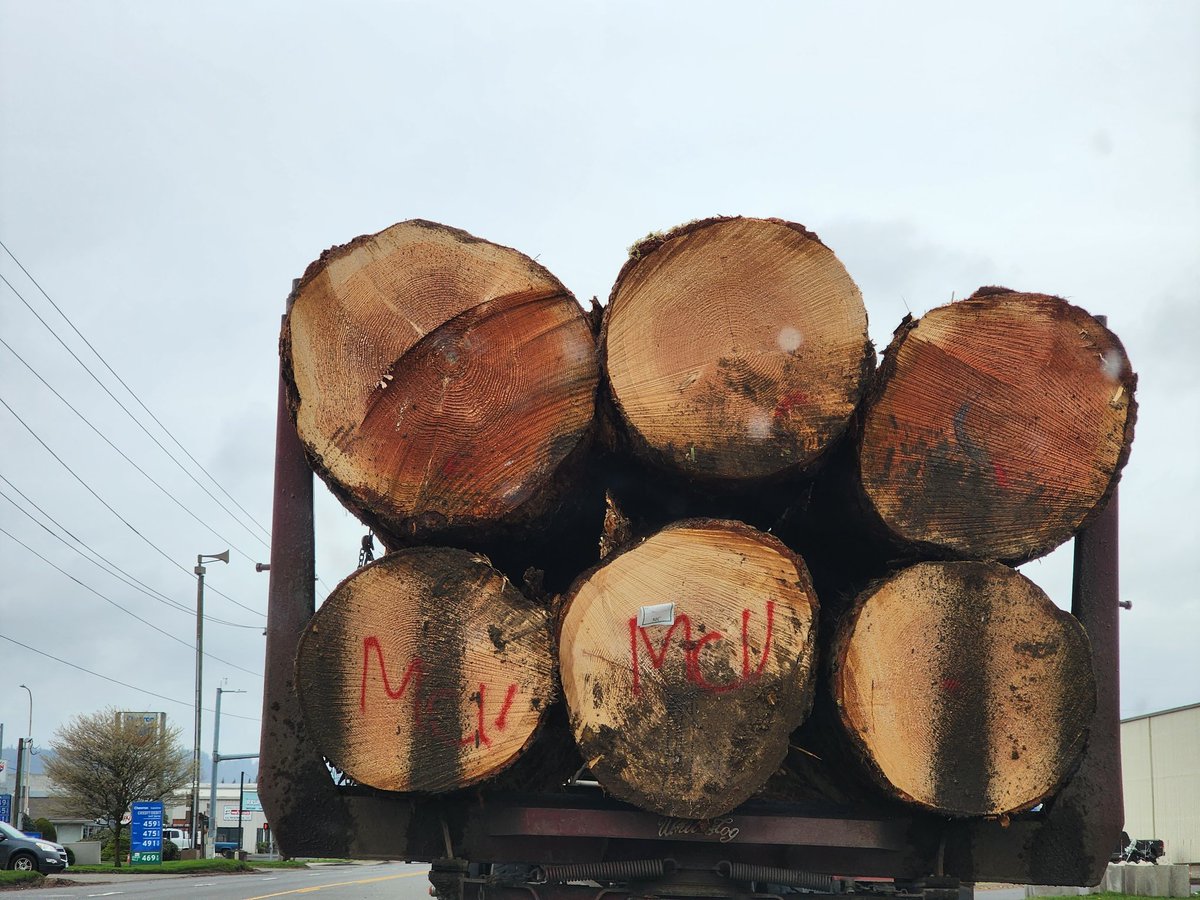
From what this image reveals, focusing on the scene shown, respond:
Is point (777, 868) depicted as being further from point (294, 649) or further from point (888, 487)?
point (294, 649)

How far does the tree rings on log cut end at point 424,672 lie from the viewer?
339 cm

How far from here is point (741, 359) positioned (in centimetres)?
347

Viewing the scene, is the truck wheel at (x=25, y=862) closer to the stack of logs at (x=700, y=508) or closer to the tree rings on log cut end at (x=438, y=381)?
the stack of logs at (x=700, y=508)

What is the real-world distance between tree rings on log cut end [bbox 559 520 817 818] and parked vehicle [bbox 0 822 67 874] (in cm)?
2329

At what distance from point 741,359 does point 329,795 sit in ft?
5.43

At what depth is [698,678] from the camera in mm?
3275

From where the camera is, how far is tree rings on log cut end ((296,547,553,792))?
3.39m

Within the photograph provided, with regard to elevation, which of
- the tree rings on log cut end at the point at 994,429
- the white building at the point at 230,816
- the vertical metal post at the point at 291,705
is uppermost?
the tree rings on log cut end at the point at 994,429

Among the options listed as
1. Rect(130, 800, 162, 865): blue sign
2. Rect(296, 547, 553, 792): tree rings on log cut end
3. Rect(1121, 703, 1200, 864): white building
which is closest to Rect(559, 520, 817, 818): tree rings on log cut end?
Rect(296, 547, 553, 792): tree rings on log cut end

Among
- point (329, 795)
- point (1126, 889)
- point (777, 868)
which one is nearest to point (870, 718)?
point (777, 868)

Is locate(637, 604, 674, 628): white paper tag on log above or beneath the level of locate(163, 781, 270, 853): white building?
above

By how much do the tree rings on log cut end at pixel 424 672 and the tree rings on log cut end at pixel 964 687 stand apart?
0.83 m

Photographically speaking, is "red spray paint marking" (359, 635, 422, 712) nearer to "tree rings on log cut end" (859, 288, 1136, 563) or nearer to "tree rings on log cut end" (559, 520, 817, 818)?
"tree rings on log cut end" (559, 520, 817, 818)

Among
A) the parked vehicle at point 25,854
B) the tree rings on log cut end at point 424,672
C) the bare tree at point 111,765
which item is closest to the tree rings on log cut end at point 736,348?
the tree rings on log cut end at point 424,672
